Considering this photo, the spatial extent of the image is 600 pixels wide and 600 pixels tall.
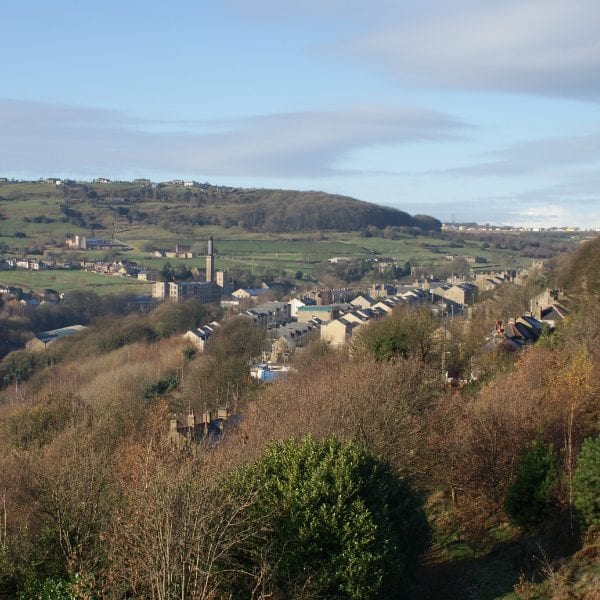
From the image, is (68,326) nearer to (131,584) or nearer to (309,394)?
(309,394)

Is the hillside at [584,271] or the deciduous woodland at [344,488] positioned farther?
the hillside at [584,271]

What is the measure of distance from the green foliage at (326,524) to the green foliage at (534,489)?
3663mm

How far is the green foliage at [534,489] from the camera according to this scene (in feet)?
57.8

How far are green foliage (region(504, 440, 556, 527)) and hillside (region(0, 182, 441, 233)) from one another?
130m

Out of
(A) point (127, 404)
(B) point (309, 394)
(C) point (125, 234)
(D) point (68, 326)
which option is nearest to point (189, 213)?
(C) point (125, 234)

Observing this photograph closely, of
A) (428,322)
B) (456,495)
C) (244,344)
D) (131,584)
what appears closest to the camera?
(131,584)

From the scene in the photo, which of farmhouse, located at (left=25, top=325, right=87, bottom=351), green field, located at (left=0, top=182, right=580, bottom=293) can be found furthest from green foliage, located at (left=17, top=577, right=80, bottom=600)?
green field, located at (left=0, top=182, right=580, bottom=293)

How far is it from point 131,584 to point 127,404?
2347 cm

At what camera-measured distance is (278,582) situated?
43.9 ft

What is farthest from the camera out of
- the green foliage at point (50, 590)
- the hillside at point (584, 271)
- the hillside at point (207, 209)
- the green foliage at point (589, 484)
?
the hillside at point (207, 209)

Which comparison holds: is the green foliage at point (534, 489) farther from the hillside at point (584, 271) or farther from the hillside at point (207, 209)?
the hillside at point (207, 209)

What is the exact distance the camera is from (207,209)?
538 ft

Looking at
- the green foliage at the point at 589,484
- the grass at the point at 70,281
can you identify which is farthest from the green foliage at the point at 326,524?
the grass at the point at 70,281

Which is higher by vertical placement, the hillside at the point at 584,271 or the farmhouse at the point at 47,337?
the hillside at the point at 584,271
